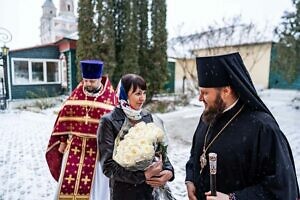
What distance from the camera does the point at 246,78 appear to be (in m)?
1.67

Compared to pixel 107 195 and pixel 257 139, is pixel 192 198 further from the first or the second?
pixel 107 195

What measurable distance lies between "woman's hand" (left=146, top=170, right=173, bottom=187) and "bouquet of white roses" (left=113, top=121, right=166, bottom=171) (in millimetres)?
158

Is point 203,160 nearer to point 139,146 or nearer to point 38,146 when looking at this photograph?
point 139,146

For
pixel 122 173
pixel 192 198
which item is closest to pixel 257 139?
pixel 192 198

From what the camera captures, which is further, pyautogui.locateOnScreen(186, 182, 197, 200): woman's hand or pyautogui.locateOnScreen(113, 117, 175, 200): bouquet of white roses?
pyautogui.locateOnScreen(186, 182, 197, 200): woman's hand

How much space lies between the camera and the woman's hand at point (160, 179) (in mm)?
1949

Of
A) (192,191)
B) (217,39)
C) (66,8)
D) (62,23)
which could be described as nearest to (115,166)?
(192,191)

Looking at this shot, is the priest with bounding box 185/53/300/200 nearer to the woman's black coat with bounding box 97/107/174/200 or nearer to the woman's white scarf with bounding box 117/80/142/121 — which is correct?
the woman's black coat with bounding box 97/107/174/200

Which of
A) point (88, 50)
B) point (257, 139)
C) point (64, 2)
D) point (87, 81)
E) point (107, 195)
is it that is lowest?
point (107, 195)

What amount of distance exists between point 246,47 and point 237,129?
1797cm

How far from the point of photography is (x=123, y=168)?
6.27 feet

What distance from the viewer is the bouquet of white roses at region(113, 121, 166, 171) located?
174cm

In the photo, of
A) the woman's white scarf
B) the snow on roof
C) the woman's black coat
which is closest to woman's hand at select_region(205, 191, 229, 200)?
the woman's black coat

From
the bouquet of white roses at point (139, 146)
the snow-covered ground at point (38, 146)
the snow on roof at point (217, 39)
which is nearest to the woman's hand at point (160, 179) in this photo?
the bouquet of white roses at point (139, 146)
